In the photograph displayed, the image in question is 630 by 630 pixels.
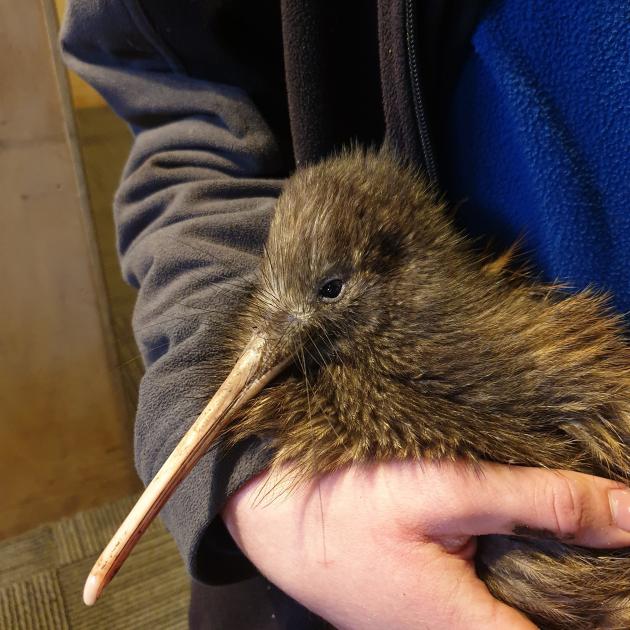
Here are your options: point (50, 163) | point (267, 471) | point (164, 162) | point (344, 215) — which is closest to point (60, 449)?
point (50, 163)

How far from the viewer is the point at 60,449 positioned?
189cm

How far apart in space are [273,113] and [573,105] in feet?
1.48

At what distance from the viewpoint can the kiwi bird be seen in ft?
1.98

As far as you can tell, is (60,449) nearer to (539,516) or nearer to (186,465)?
(186,465)

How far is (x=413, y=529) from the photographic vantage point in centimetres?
61

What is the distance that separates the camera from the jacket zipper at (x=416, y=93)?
26.4 inches

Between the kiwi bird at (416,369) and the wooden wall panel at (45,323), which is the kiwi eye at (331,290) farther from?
the wooden wall panel at (45,323)

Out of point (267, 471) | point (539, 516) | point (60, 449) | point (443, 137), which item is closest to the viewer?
point (539, 516)

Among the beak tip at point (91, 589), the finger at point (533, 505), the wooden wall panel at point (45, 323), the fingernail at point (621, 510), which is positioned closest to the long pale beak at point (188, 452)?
the beak tip at point (91, 589)

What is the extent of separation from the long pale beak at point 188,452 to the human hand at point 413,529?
0.09m

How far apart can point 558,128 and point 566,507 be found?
1.32ft

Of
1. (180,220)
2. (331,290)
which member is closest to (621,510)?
(331,290)

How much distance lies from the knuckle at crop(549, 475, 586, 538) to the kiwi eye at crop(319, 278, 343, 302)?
282 mm

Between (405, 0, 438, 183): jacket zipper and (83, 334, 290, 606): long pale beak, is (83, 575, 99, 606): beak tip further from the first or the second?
(405, 0, 438, 183): jacket zipper
